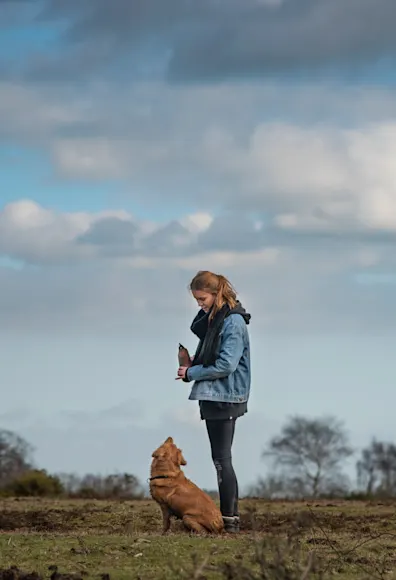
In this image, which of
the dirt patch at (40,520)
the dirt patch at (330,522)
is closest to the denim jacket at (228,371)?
the dirt patch at (330,522)

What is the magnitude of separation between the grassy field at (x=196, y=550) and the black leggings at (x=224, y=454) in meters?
0.41

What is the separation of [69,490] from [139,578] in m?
16.5

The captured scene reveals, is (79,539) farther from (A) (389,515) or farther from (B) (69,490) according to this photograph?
(B) (69,490)

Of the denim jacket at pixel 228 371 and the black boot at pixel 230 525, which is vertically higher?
the denim jacket at pixel 228 371

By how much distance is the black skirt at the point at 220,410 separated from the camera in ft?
39.9

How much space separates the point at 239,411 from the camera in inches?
482

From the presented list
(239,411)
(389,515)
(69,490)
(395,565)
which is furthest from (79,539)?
(69,490)

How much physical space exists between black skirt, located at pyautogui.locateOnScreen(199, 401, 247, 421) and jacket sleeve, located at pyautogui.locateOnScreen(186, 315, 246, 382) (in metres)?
0.27

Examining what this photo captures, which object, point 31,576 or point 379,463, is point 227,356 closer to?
point 31,576

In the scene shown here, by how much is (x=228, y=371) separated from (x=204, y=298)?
2.54ft

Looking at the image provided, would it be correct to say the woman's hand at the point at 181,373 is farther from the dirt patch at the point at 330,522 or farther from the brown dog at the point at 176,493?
the dirt patch at the point at 330,522

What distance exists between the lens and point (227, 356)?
39.3 ft

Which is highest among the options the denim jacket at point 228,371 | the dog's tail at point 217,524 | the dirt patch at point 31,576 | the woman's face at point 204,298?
the woman's face at point 204,298

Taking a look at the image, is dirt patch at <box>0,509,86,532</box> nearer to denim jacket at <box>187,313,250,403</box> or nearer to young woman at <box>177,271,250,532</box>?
young woman at <box>177,271,250,532</box>
